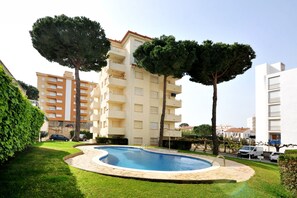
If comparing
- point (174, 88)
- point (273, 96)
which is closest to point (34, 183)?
point (174, 88)

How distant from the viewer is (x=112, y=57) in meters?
32.1

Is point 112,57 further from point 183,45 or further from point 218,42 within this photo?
point 218,42

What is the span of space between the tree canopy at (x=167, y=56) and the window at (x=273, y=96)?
25.3m

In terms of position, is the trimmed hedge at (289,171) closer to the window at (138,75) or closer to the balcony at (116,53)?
the window at (138,75)

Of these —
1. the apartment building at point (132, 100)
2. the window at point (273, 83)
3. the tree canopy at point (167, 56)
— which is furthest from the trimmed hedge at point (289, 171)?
the window at point (273, 83)

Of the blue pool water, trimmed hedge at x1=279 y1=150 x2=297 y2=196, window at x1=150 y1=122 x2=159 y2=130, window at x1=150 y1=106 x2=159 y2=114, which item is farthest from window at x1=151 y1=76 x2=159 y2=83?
trimmed hedge at x1=279 y1=150 x2=297 y2=196

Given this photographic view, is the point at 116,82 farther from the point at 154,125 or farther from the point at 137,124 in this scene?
the point at 154,125

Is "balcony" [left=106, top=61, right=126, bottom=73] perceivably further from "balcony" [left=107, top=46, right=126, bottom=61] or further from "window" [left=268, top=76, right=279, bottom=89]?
"window" [left=268, top=76, right=279, bottom=89]

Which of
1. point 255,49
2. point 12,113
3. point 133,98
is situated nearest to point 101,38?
point 133,98

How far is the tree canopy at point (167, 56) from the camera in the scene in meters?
23.5

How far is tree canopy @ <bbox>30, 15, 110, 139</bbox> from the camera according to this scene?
26.5 m

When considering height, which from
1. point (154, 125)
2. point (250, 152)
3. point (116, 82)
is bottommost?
point (250, 152)

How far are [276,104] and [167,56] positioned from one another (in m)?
28.6

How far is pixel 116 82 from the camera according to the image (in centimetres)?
2923
